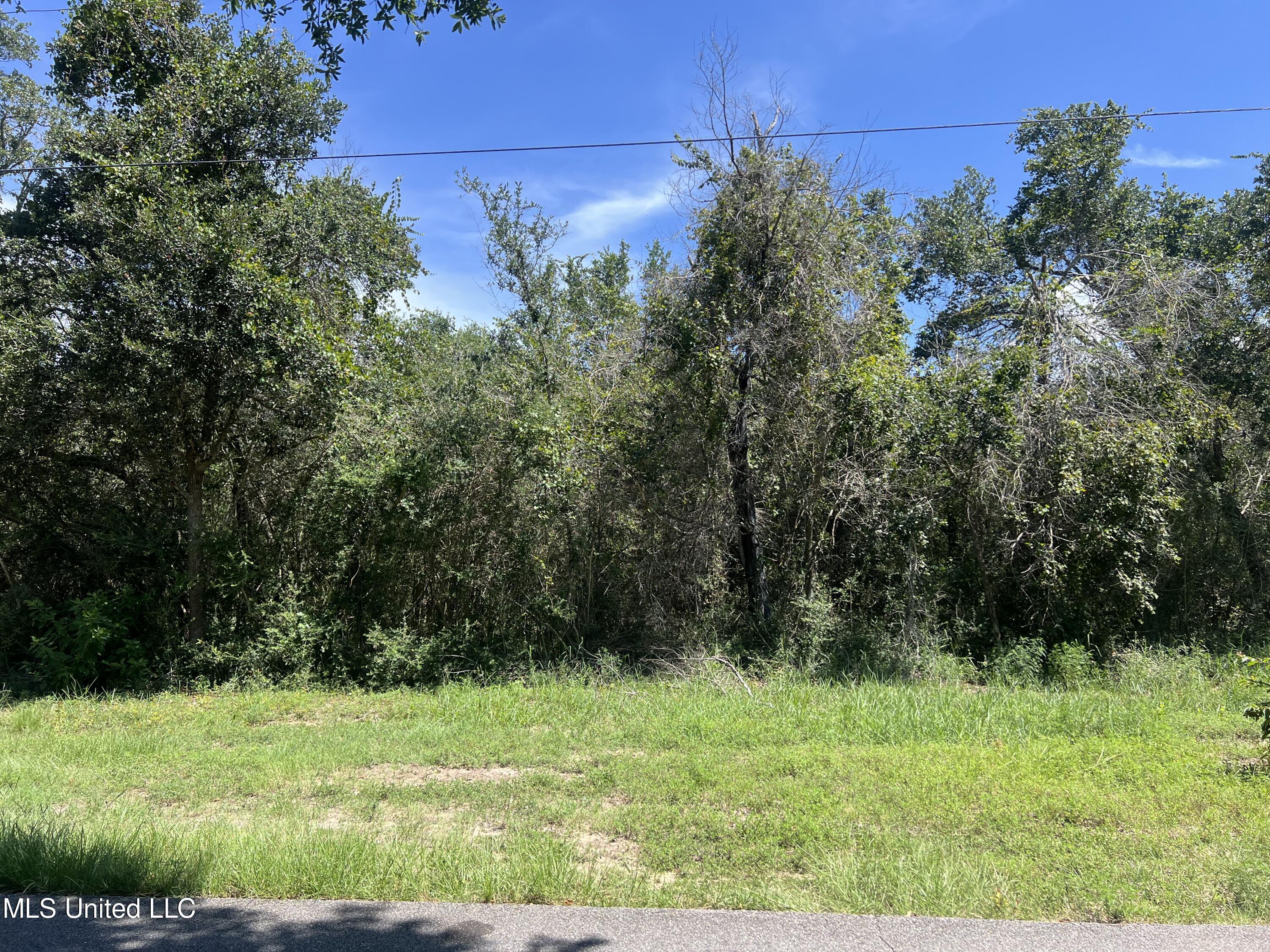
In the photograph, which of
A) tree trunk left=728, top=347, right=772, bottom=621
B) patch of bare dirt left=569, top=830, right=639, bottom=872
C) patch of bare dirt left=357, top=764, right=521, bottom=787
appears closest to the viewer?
patch of bare dirt left=569, top=830, right=639, bottom=872

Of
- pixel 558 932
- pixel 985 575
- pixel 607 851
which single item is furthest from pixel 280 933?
pixel 985 575

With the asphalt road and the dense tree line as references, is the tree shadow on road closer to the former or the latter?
the asphalt road

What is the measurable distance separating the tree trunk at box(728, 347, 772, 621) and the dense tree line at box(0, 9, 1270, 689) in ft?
0.17

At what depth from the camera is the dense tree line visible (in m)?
10.1

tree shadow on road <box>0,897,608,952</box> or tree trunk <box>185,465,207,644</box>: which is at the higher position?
tree trunk <box>185,465,207,644</box>

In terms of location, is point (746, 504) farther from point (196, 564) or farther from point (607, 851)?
point (196, 564)

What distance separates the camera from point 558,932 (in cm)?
355

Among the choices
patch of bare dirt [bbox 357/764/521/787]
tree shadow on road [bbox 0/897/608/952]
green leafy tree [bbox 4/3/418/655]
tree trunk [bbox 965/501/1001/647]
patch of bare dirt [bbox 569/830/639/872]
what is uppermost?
green leafy tree [bbox 4/3/418/655]

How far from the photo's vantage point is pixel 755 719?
7.57 m

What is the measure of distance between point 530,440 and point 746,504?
11.0ft

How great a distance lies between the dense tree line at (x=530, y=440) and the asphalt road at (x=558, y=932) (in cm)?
664

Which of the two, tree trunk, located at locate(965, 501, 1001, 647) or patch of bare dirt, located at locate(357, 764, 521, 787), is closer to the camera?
patch of bare dirt, located at locate(357, 764, 521, 787)

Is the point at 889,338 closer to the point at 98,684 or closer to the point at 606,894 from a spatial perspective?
the point at 606,894

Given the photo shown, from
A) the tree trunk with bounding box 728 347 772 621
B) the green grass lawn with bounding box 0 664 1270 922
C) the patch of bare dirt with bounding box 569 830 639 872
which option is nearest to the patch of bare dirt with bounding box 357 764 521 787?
the green grass lawn with bounding box 0 664 1270 922
